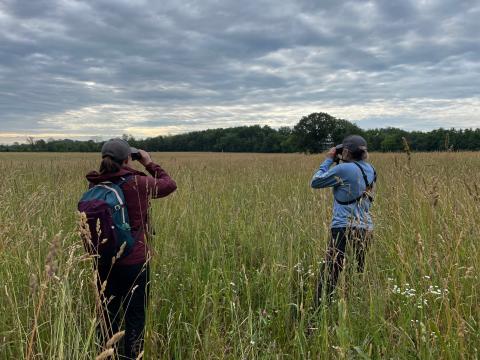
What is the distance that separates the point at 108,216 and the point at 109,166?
0.37 metres

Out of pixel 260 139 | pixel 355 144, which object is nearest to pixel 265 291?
pixel 355 144

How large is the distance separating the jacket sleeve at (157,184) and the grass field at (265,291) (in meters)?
0.47

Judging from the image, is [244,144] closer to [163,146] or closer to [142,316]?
[163,146]

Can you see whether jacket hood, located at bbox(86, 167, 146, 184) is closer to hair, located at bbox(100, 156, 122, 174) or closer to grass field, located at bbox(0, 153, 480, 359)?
hair, located at bbox(100, 156, 122, 174)

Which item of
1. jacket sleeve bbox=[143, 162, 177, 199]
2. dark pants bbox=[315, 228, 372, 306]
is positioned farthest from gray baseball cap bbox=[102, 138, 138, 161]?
dark pants bbox=[315, 228, 372, 306]

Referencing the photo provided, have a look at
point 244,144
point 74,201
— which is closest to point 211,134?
point 244,144

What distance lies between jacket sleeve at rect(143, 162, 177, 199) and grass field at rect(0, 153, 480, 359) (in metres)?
0.47

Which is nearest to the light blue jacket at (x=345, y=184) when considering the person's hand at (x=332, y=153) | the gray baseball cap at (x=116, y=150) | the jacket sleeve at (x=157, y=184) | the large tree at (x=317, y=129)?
the person's hand at (x=332, y=153)

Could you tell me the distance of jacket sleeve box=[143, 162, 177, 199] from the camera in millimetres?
2555

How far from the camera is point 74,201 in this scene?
5660 millimetres

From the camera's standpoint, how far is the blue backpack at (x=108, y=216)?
220 cm

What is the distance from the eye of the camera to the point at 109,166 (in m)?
2.41

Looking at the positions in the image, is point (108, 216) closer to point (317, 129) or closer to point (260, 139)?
point (317, 129)

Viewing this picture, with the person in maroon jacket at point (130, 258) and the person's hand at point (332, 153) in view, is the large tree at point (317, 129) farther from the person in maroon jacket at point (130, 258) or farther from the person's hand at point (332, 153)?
the person in maroon jacket at point (130, 258)
